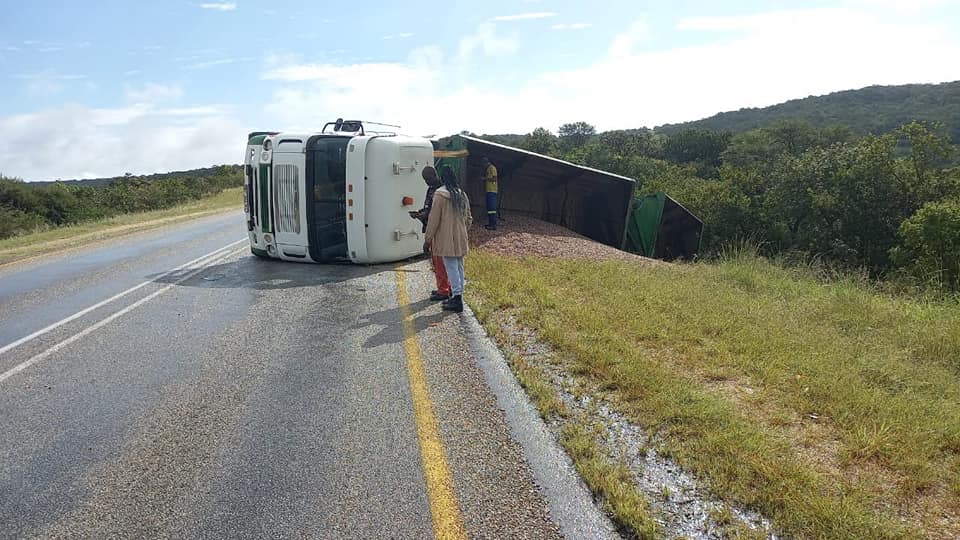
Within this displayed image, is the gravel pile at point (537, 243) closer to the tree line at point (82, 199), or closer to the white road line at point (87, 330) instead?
the white road line at point (87, 330)

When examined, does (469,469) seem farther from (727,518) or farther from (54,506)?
(54,506)

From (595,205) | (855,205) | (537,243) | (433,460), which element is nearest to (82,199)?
(595,205)

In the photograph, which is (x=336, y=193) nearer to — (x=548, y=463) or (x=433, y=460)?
(x=433, y=460)

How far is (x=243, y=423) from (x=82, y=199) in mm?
45095

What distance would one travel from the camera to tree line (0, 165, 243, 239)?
3525 cm

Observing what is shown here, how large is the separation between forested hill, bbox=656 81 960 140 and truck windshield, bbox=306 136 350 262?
57812mm

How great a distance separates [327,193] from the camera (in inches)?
405

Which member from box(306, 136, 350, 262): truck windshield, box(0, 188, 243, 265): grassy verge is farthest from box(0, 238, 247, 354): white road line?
box(0, 188, 243, 265): grassy verge

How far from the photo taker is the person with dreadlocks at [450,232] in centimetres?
749

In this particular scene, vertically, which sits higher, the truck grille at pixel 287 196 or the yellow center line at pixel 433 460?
the truck grille at pixel 287 196

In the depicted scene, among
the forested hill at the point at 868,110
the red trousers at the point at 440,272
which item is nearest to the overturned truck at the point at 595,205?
A: the red trousers at the point at 440,272

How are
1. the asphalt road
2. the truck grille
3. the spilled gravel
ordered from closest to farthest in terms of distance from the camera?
the spilled gravel
the asphalt road
the truck grille

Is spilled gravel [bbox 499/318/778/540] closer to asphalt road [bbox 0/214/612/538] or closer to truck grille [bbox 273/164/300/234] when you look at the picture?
asphalt road [bbox 0/214/612/538]

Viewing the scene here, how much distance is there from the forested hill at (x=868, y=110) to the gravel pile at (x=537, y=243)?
172ft
